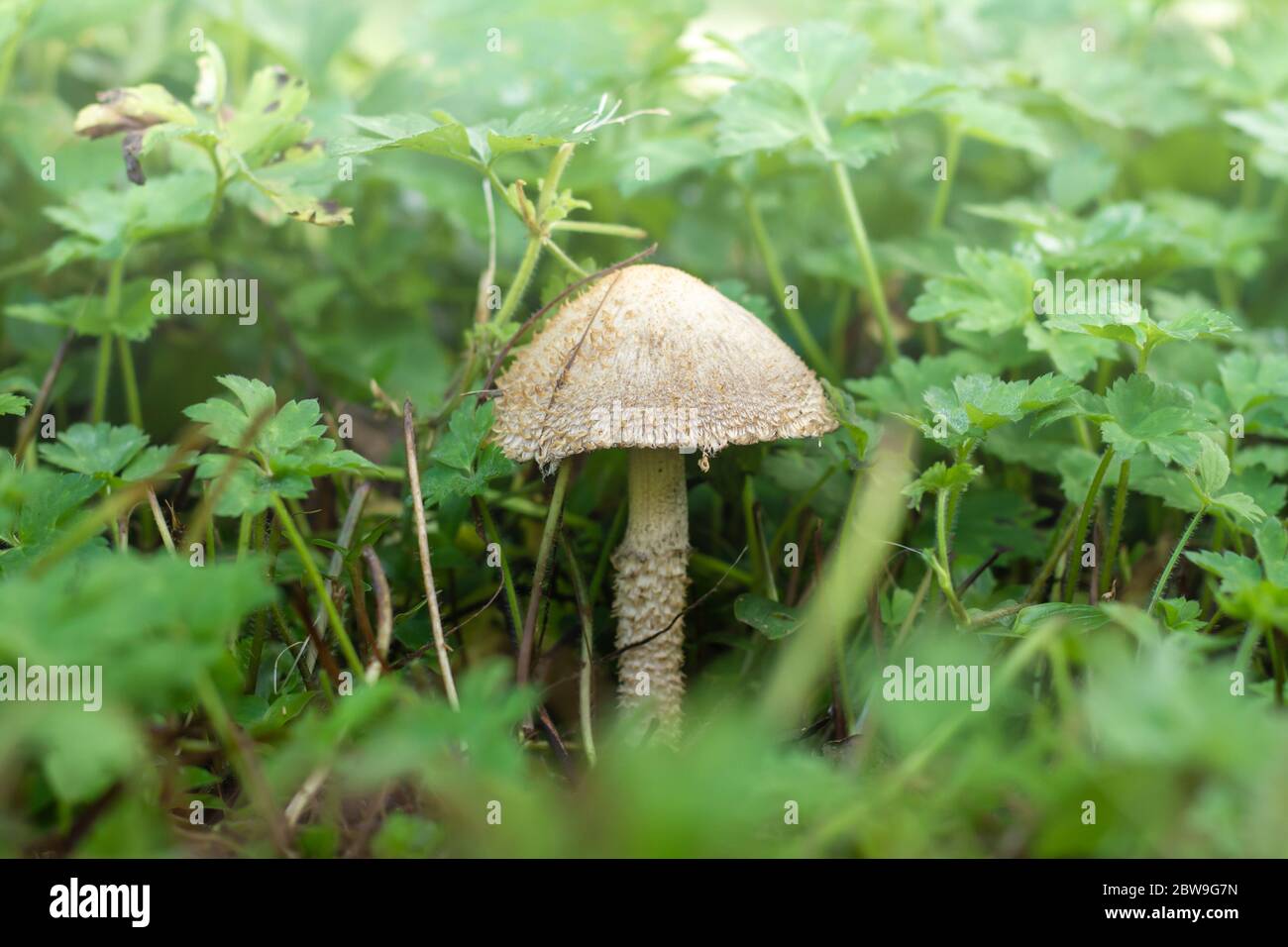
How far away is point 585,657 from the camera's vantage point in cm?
222

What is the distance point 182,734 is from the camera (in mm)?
1783

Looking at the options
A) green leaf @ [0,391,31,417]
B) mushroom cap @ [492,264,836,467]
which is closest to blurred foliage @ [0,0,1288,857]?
green leaf @ [0,391,31,417]

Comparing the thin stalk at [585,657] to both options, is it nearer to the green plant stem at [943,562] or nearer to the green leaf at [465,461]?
the green leaf at [465,461]

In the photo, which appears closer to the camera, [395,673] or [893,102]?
[395,673]

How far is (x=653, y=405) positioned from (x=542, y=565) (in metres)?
0.49

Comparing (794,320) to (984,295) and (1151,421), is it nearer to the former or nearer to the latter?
(984,295)

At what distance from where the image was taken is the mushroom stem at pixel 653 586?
2258 mm

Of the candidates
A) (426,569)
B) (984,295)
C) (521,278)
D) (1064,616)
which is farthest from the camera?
(984,295)

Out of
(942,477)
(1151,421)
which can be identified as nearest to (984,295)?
(1151,421)

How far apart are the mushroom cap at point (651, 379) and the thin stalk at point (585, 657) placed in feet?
1.34
